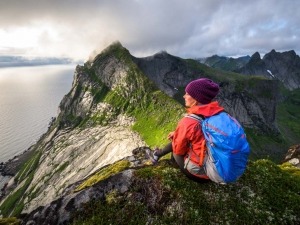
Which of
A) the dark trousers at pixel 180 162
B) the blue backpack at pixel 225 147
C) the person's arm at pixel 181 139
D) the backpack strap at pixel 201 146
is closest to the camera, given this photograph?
the blue backpack at pixel 225 147

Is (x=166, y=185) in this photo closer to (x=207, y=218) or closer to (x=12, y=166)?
(x=207, y=218)

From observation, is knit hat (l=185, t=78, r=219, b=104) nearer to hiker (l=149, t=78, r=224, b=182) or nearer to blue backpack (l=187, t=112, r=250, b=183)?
hiker (l=149, t=78, r=224, b=182)

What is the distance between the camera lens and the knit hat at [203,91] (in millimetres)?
13508

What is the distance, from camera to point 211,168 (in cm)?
1273

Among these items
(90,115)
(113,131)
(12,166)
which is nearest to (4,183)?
(12,166)

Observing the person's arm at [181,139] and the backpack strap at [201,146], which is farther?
the person's arm at [181,139]

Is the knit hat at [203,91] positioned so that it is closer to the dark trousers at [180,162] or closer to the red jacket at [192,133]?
the red jacket at [192,133]

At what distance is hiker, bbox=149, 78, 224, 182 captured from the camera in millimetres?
12914

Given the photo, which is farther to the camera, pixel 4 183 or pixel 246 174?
pixel 4 183

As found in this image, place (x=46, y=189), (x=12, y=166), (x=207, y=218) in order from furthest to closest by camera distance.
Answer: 1. (x=12, y=166)
2. (x=46, y=189)
3. (x=207, y=218)

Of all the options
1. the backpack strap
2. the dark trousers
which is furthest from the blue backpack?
the dark trousers

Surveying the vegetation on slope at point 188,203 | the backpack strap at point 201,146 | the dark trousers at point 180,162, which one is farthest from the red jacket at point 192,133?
the vegetation on slope at point 188,203

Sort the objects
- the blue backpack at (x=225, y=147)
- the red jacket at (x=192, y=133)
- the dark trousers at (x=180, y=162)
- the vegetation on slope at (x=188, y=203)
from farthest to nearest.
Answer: the dark trousers at (x=180, y=162)
the vegetation on slope at (x=188, y=203)
the red jacket at (x=192, y=133)
the blue backpack at (x=225, y=147)

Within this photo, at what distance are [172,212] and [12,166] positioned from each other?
197061 mm
